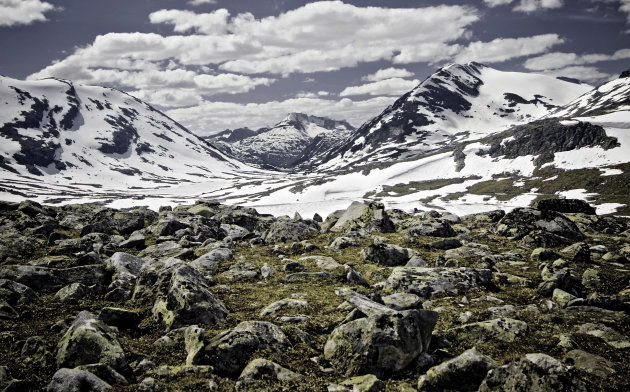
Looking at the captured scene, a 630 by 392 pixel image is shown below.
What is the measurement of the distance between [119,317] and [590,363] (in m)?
16.6

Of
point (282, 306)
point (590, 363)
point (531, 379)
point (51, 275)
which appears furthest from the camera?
point (51, 275)

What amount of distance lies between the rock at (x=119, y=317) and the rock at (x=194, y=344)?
121 inches

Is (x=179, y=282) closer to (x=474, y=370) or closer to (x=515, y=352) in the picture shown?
(x=474, y=370)

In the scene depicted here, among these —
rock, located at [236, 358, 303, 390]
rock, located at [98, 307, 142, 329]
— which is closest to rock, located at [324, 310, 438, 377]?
rock, located at [236, 358, 303, 390]

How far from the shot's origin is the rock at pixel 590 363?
1016cm

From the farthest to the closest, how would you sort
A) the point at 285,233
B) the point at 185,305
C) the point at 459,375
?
1. the point at 285,233
2. the point at 185,305
3. the point at 459,375

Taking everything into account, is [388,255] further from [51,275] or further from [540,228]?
[51,275]

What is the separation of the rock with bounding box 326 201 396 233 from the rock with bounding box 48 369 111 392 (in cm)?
3012

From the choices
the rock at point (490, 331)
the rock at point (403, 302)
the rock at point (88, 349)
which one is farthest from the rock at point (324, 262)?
the rock at point (88, 349)

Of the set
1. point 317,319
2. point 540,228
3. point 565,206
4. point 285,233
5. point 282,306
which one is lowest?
point 565,206

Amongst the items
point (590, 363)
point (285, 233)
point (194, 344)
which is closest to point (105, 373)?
point (194, 344)

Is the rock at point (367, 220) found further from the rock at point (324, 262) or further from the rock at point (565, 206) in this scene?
the rock at point (565, 206)

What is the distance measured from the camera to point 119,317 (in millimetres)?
13977

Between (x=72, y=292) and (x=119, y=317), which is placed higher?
(x=72, y=292)
